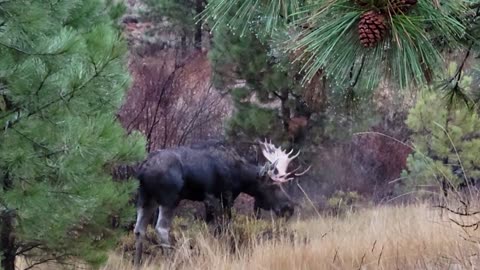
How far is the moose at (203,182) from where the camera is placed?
7.55 m

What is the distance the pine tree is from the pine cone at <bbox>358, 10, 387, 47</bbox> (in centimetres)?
187

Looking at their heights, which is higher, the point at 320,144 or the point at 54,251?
the point at 320,144

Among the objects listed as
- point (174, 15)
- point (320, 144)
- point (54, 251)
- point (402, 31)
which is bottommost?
point (54, 251)

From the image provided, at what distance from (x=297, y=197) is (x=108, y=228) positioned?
5254 millimetres

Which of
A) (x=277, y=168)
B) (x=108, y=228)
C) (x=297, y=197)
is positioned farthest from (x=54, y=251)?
(x=297, y=197)

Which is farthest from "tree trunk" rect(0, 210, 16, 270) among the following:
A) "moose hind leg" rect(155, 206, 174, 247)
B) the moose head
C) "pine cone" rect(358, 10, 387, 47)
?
the moose head

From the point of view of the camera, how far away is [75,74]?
4.21 metres

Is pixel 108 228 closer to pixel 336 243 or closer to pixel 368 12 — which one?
pixel 336 243

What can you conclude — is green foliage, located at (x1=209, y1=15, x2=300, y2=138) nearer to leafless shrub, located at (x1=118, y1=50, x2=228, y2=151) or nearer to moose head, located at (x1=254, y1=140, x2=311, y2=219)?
Answer: leafless shrub, located at (x1=118, y1=50, x2=228, y2=151)

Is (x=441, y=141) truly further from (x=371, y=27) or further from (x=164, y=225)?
(x=371, y=27)

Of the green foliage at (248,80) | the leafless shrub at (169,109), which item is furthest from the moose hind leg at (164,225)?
the green foliage at (248,80)

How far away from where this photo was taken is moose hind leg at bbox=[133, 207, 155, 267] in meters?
7.24

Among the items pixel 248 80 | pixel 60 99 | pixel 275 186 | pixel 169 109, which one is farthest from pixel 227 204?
pixel 60 99

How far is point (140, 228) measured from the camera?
7449 millimetres
